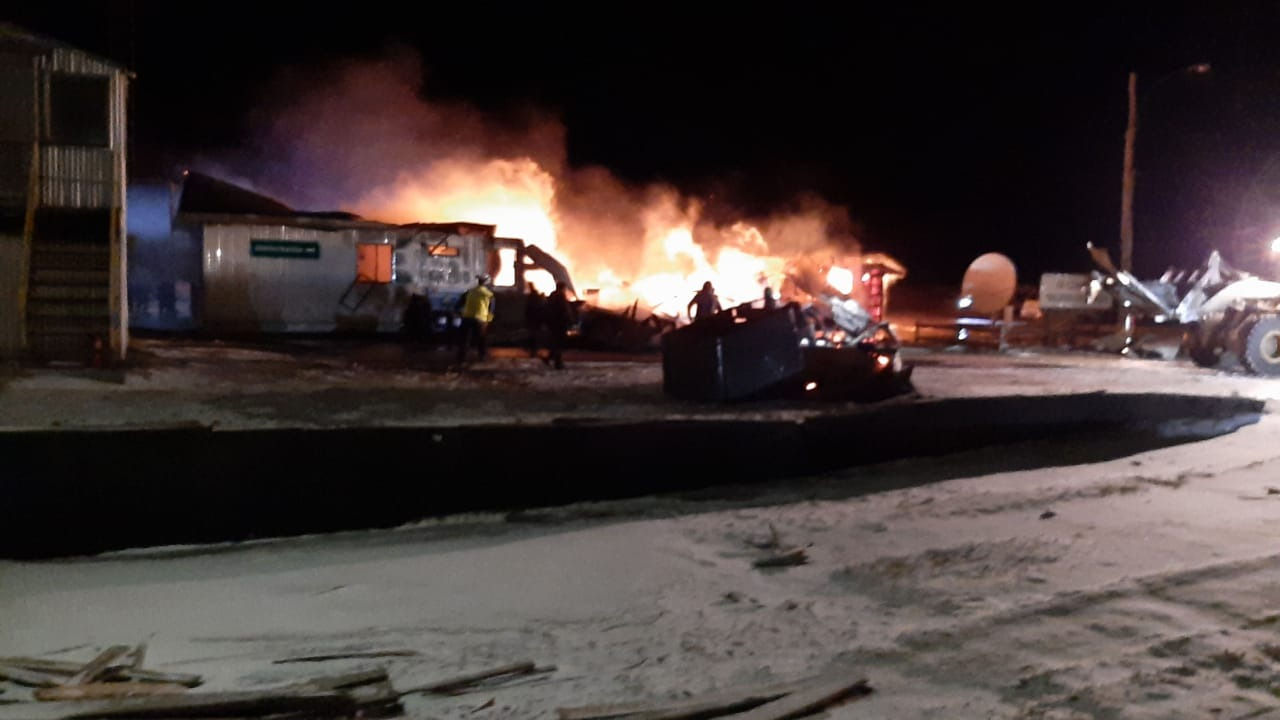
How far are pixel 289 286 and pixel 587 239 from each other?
1185 cm

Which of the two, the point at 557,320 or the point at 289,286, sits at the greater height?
the point at 289,286

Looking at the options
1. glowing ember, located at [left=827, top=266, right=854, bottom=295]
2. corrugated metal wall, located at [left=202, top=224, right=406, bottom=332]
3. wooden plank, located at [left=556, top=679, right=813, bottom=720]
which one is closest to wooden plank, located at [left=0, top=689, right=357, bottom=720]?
wooden plank, located at [left=556, top=679, right=813, bottom=720]

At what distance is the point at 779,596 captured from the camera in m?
6.54

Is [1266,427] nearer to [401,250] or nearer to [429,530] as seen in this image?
[429,530]

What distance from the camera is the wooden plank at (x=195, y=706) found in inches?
175

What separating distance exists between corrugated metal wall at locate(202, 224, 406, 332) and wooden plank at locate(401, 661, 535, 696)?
764 inches

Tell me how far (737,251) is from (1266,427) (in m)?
20.6

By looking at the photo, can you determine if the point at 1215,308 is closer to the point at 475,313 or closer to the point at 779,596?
the point at 475,313

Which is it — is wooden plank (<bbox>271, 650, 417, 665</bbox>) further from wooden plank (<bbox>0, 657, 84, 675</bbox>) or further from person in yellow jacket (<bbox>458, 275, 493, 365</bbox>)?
person in yellow jacket (<bbox>458, 275, 493, 365</bbox>)

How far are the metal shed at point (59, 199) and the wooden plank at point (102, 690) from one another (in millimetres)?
12283

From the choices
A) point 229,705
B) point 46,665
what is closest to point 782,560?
point 229,705

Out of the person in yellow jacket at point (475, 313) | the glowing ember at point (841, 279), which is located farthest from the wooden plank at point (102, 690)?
the glowing ember at point (841, 279)

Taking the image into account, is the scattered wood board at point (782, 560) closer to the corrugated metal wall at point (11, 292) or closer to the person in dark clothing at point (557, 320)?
the person in dark clothing at point (557, 320)

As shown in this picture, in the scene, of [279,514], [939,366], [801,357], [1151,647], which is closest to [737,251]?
[939,366]
